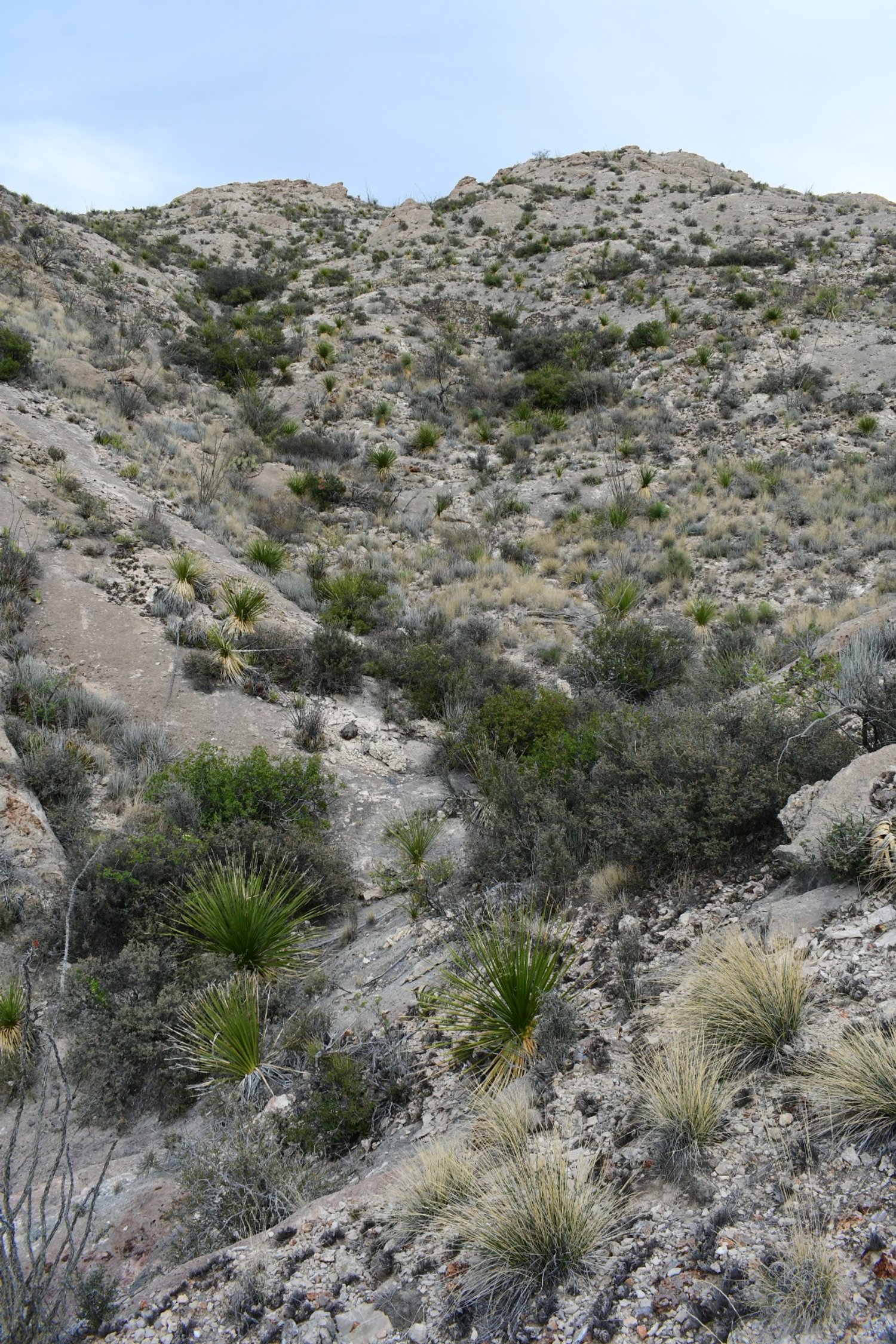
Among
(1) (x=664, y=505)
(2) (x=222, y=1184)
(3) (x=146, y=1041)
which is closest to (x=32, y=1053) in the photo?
(3) (x=146, y=1041)

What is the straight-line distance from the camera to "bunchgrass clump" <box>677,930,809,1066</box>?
331cm

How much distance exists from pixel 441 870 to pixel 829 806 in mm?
3351

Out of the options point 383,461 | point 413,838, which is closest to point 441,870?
point 413,838

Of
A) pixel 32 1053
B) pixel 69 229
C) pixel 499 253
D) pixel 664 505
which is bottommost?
pixel 32 1053

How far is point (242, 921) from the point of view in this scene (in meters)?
5.56

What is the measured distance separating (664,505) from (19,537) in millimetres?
13256

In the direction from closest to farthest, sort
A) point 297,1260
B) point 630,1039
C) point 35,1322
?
point 35,1322 < point 297,1260 < point 630,1039

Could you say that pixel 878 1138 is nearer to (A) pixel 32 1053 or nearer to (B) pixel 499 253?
(A) pixel 32 1053

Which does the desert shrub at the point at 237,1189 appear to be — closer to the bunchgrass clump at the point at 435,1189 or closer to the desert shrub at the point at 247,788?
the bunchgrass clump at the point at 435,1189

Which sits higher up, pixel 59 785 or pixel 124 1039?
pixel 59 785

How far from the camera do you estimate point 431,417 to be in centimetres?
2170

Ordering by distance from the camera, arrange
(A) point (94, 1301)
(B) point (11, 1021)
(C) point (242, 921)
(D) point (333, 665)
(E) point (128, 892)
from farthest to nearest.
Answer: (D) point (333, 665)
(E) point (128, 892)
(C) point (242, 921)
(B) point (11, 1021)
(A) point (94, 1301)

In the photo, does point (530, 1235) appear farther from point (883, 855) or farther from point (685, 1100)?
point (883, 855)

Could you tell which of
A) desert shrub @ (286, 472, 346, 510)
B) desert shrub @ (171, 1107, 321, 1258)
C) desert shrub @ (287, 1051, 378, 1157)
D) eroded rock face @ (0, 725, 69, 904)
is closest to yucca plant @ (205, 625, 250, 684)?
eroded rock face @ (0, 725, 69, 904)
